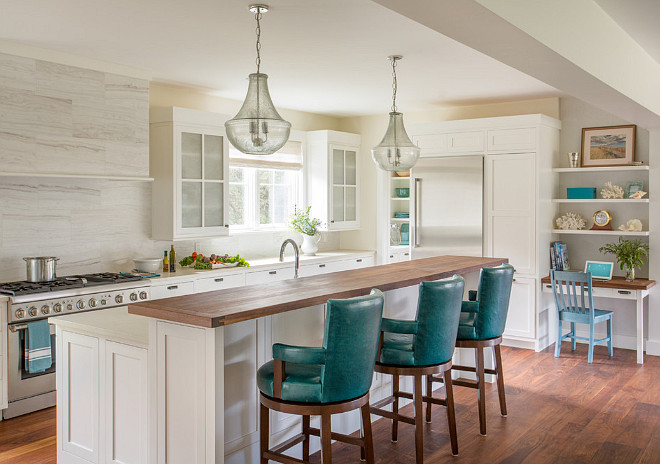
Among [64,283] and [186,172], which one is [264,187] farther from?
[64,283]

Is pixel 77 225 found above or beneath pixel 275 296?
above

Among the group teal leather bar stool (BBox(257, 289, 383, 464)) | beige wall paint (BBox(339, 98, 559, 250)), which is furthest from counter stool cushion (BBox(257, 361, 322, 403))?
beige wall paint (BBox(339, 98, 559, 250))

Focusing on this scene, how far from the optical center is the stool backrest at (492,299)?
3.92 m

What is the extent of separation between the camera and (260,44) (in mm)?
4371

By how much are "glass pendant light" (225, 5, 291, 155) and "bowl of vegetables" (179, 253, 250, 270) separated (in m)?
2.53

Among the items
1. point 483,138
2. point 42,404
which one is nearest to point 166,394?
point 42,404

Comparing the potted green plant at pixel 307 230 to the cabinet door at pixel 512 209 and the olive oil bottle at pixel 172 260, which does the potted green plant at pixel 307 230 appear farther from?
the cabinet door at pixel 512 209

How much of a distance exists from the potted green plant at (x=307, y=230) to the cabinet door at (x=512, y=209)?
6.58 feet

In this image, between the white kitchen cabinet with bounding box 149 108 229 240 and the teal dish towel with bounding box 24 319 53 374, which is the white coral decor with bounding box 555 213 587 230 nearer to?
the white kitchen cabinet with bounding box 149 108 229 240

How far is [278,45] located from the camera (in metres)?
4.42

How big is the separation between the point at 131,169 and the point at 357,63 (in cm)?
211

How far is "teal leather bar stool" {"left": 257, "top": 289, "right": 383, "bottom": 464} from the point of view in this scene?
8.67 ft

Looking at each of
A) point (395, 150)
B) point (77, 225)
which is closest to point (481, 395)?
point (395, 150)

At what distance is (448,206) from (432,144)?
2.45 ft
